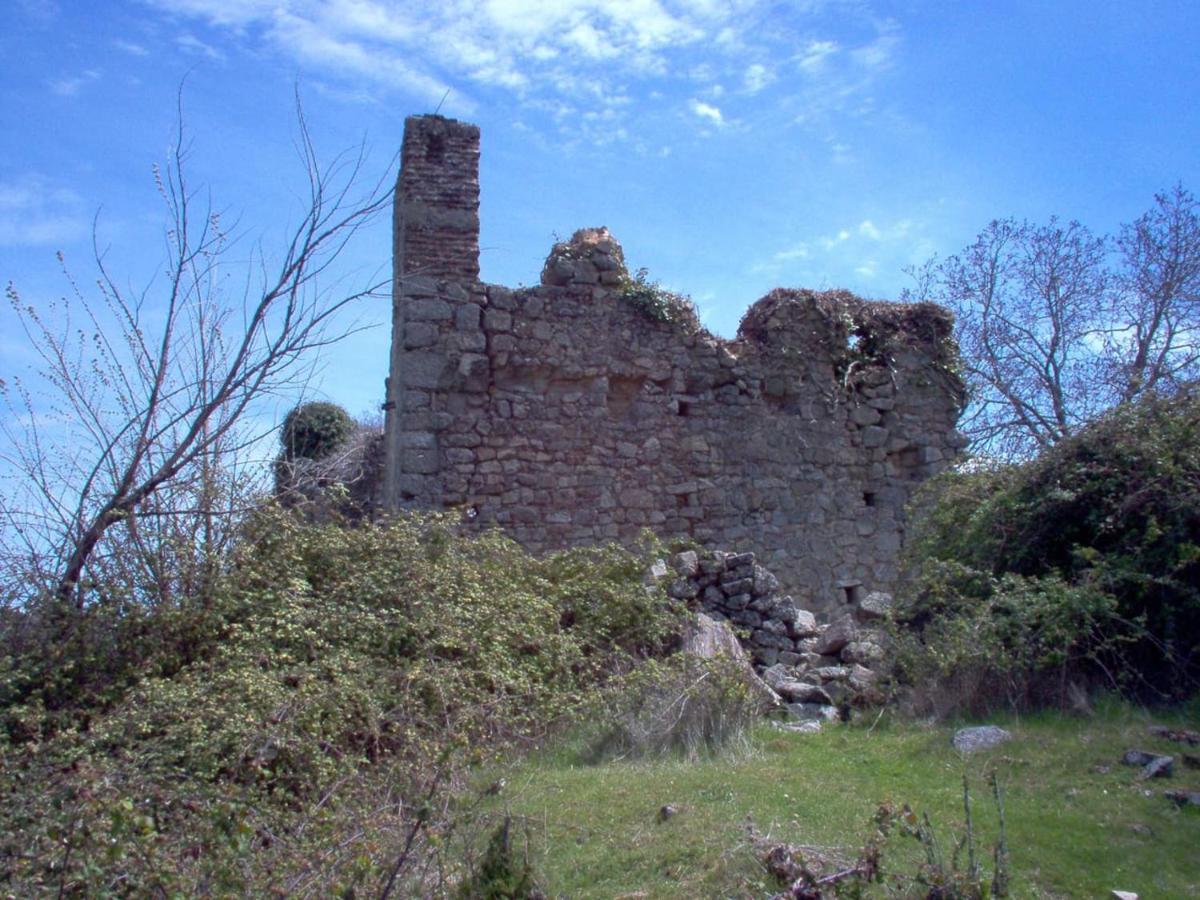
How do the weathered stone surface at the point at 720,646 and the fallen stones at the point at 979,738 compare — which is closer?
the fallen stones at the point at 979,738

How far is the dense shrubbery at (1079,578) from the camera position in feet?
23.0

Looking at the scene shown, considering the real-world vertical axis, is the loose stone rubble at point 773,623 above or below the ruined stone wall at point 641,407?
below

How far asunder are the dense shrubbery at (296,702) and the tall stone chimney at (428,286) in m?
1.75

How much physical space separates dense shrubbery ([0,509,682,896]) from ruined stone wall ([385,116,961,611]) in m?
1.88

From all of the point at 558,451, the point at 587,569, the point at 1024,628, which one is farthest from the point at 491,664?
the point at 558,451

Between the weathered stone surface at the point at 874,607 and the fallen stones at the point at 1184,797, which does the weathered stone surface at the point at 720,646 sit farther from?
the fallen stones at the point at 1184,797

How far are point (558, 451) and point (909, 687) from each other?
4200 millimetres

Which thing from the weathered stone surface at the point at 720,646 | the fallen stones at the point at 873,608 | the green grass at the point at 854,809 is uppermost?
the fallen stones at the point at 873,608

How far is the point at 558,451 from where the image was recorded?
10.6m

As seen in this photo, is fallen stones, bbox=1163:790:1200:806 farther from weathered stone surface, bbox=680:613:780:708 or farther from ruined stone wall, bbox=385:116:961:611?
ruined stone wall, bbox=385:116:961:611

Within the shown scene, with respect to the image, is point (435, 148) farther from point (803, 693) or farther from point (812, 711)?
point (812, 711)

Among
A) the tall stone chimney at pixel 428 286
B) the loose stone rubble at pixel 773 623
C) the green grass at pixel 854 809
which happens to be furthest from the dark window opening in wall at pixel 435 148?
the green grass at pixel 854 809

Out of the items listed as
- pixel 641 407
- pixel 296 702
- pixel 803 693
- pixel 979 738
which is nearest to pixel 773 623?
pixel 803 693

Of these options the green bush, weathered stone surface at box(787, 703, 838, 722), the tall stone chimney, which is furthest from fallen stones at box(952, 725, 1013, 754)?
the green bush
